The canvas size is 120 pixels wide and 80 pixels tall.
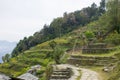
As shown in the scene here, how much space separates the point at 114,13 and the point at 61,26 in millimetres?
57112

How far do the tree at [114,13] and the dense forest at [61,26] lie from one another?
5271cm

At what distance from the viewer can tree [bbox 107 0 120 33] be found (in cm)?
4422

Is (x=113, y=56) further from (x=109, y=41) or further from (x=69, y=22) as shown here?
(x=69, y=22)

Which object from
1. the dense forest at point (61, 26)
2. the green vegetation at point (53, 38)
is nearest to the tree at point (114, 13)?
the green vegetation at point (53, 38)

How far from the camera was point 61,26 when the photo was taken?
101 m

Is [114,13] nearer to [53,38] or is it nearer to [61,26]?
[53,38]

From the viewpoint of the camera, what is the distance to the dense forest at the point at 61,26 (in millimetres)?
100625

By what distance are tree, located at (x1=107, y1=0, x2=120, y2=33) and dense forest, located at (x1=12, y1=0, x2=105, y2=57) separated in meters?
52.7

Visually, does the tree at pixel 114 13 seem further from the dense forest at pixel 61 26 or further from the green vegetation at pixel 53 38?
the dense forest at pixel 61 26

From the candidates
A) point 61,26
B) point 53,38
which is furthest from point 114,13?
point 61,26

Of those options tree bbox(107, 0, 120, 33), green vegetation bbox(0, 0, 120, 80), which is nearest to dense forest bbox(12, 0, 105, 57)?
green vegetation bbox(0, 0, 120, 80)

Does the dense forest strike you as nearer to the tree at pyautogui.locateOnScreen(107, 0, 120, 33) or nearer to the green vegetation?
the green vegetation

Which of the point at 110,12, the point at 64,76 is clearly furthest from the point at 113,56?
the point at 110,12

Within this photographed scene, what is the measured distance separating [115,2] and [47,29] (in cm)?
5923
